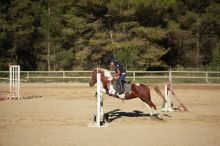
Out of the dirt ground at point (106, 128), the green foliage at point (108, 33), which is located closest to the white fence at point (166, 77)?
the green foliage at point (108, 33)

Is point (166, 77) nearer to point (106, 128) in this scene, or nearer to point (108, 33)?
point (108, 33)

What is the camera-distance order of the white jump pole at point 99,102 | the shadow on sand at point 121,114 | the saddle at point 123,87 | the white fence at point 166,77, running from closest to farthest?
the white jump pole at point 99,102 → the saddle at point 123,87 → the shadow on sand at point 121,114 → the white fence at point 166,77

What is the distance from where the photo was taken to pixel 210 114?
17781mm

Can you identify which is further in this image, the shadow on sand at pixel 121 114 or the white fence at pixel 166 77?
the white fence at pixel 166 77

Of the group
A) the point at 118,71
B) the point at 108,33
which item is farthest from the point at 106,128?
the point at 108,33

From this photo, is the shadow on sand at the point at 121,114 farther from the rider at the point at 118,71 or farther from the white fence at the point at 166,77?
the white fence at the point at 166,77

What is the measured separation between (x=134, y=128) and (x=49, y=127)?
2.78 m

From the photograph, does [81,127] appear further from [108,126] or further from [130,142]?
[130,142]

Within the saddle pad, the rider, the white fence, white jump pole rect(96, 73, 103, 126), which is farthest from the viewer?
the white fence

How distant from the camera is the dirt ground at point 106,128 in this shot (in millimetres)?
11664

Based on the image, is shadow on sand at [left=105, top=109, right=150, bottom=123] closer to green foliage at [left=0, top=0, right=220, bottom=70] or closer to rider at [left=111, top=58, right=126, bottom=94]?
rider at [left=111, top=58, right=126, bottom=94]

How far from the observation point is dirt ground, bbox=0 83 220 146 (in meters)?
11.7

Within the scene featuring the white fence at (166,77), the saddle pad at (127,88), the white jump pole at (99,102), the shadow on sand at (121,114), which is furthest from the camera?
the white fence at (166,77)

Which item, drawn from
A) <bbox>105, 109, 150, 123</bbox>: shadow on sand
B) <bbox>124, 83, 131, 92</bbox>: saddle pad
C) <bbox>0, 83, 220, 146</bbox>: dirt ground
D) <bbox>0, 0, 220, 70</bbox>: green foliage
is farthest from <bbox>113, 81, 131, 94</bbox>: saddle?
<bbox>0, 0, 220, 70</bbox>: green foliage
